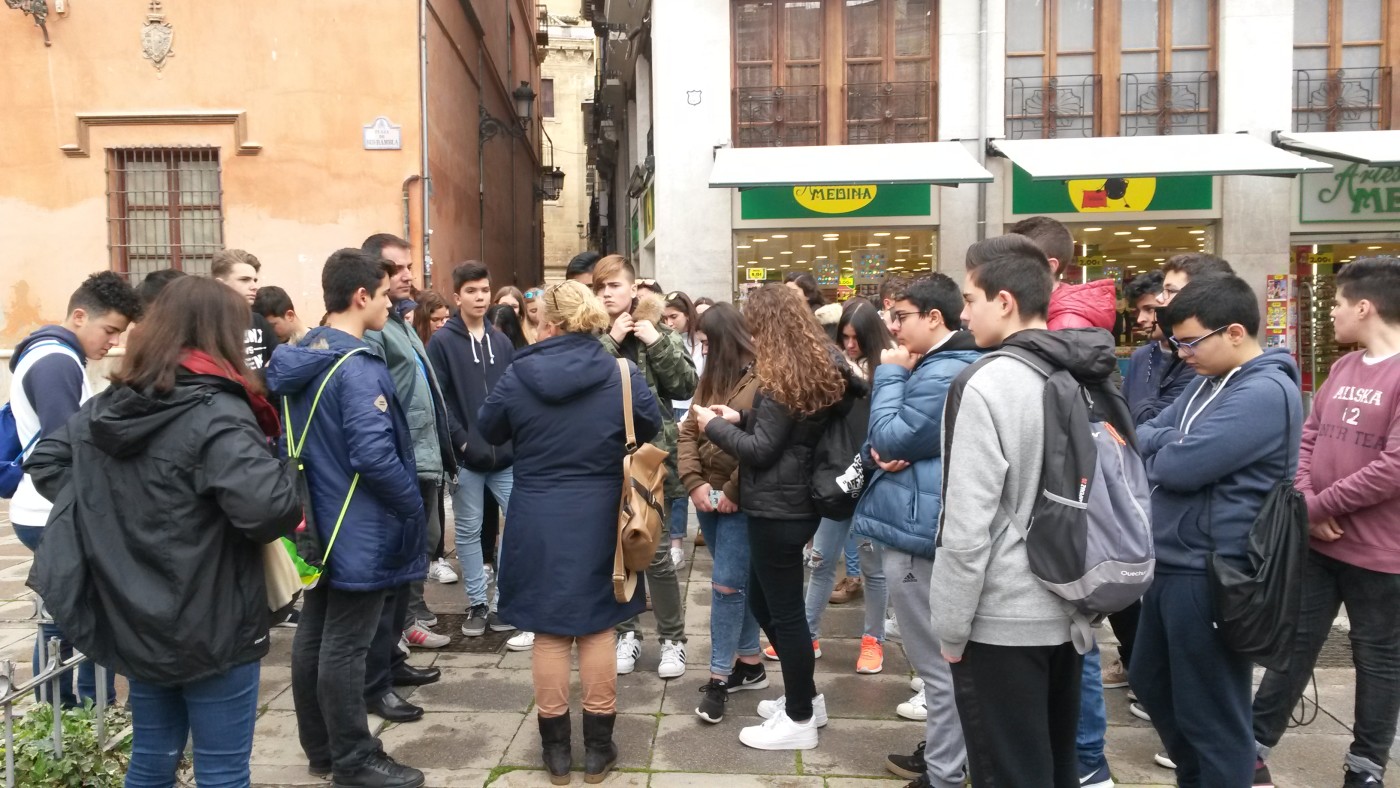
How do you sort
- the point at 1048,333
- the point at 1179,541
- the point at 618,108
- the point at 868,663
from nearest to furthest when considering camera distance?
1. the point at 1048,333
2. the point at 1179,541
3. the point at 868,663
4. the point at 618,108

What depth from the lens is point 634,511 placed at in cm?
369

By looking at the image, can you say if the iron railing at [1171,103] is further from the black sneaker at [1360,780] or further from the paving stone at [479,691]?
the paving stone at [479,691]

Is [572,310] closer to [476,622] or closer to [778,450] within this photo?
[778,450]

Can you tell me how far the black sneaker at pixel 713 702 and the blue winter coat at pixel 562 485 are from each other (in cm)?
75

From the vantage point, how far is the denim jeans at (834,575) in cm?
446

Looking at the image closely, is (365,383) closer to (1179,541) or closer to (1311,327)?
(1179,541)

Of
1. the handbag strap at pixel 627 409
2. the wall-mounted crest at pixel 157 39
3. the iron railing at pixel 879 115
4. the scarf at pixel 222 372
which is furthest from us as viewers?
the iron railing at pixel 879 115

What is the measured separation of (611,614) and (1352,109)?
42.2ft

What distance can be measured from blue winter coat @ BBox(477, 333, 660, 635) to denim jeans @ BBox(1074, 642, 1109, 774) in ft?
5.81

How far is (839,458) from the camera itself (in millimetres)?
3803

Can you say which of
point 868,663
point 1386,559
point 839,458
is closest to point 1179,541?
point 1386,559

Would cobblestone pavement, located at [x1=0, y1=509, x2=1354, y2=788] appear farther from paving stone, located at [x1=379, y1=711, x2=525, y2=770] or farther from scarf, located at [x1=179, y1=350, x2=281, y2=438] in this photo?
scarf, located at [x1=179, y1=350, x2=281, y2=438]

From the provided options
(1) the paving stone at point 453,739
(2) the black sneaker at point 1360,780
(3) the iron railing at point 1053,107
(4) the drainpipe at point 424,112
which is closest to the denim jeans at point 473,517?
(1) the paving stone at point 453,739

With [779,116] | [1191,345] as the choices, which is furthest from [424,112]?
[1191,345]
